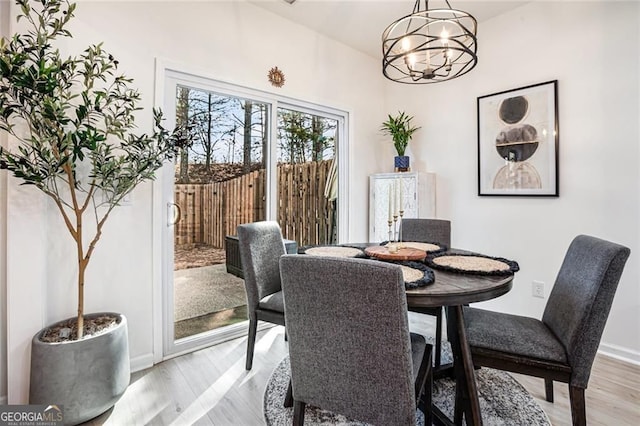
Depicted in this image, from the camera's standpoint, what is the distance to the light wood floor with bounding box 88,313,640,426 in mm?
1657

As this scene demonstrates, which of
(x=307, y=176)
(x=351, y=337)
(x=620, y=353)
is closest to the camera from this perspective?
(x=351, y=337)

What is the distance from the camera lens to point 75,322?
5.98ft

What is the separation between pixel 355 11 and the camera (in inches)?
112

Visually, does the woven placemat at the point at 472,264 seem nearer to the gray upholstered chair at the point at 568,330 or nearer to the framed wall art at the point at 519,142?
the gray upholstered chair at the point at 568,330

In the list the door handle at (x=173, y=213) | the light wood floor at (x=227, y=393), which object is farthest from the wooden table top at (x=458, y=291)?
the door handle at (x=173, y=213)

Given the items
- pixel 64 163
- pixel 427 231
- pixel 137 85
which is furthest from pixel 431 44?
pixel 64 163

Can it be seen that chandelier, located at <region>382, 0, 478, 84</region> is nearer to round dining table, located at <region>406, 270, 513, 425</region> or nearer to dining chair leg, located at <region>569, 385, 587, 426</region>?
round dining table, located at <region>406, 270, 513, 425</region>

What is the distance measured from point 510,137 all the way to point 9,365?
390cm

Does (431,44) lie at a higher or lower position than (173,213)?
higher

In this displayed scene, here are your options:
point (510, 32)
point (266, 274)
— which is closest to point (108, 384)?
point (266, 274)

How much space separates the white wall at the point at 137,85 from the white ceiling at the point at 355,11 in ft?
0.39

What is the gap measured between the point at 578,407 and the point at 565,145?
211 cm

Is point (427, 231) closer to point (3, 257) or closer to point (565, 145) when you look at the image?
point (565, 145)

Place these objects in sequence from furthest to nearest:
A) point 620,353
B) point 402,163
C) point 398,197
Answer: point 402,163
point 398,197
point 620,353
